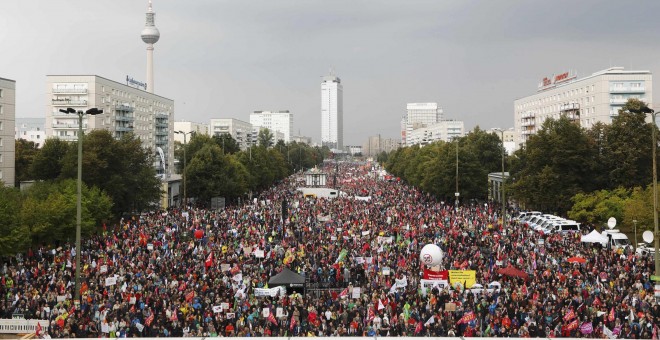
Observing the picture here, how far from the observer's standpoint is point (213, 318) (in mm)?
20531

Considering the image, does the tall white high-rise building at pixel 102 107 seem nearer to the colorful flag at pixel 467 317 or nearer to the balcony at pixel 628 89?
the balcony at pixel 628 89

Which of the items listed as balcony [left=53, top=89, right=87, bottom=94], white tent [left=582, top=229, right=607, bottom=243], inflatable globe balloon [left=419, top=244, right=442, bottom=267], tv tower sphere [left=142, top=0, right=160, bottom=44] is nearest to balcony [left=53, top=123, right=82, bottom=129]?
balcony [left=53, top=89, right=87, bottom=94]

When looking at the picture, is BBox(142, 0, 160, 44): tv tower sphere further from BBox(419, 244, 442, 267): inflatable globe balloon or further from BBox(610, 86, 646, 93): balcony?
BBox(419, 244, 442, 267): inflatable globe balloon

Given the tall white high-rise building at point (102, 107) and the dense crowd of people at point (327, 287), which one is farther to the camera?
the tall white high-rise building at point (102, 107)

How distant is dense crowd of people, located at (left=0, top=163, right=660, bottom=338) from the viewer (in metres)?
19.4

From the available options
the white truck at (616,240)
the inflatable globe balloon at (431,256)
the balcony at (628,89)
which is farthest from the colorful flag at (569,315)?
the balcony at (628,89)

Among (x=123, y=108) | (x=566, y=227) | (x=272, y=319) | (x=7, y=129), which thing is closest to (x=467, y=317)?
(x=272, y=319)

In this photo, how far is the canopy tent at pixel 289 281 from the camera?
24.0 metres

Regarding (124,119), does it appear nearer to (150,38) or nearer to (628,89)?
(150,38)

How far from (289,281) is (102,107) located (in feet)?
242

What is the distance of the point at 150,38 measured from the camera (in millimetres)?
138750

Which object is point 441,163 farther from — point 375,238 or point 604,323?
point 604,323

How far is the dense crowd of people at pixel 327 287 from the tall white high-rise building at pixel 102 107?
48074 mm

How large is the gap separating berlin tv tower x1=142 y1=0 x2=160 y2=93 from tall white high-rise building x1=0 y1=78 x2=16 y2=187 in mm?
77661
